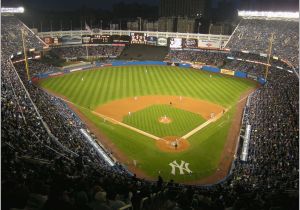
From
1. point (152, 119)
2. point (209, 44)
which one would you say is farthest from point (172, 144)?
point (209, 44)

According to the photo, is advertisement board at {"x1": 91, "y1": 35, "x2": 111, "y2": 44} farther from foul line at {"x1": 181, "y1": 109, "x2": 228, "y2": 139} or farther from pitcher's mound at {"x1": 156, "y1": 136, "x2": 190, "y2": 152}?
pitcher's mound at {"x1": 156, "y1": 136, "x2": 190, "y2": 152}

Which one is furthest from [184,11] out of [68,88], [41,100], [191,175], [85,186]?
[85,186]

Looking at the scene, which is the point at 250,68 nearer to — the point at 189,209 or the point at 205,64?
the point at 205,64

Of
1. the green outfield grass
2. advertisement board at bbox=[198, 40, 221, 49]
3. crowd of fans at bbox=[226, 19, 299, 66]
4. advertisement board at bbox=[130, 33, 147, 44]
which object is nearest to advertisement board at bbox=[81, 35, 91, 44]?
advertisement board at bbox=[130, 33, 147, 44]

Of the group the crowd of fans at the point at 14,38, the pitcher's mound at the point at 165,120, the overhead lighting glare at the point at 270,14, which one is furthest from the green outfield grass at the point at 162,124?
the overhead lighting glare at the point at 270,14

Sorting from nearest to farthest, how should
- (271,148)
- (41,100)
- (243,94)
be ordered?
1. (271,148)
2. (41,100)
3. (243,94)

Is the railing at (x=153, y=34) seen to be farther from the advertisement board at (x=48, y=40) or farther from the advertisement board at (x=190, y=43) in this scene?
the advertisement board at (x=48, y=40)

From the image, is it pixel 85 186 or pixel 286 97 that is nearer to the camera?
pixel 85 186
